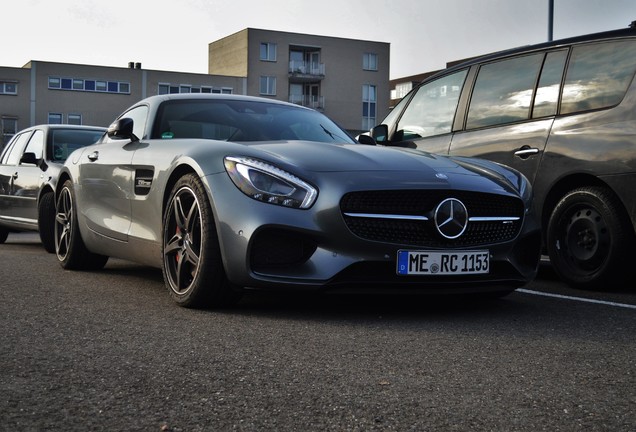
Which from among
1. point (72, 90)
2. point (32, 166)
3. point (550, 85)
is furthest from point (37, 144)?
point (72, 90)

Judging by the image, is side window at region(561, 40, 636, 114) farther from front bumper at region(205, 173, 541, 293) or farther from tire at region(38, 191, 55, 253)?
tire at region(38, 191, 55, 253)

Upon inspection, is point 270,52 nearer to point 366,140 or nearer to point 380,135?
point 380,135

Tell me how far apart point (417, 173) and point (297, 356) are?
161cm

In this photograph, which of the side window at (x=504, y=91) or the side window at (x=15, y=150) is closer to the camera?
the side window at (x=504, y=91)

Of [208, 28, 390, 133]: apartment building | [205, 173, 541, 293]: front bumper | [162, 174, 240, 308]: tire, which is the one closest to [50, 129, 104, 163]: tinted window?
[162, 174, 240, 308]: tire

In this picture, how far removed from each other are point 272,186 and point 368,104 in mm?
75727

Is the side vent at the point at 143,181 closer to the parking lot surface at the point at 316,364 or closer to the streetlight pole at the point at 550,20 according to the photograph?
the parking lot surface at the point at 316,364

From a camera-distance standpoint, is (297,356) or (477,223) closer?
(297,356)

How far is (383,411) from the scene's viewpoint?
9.23ft

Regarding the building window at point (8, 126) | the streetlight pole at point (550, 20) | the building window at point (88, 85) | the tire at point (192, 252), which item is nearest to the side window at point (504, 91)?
the tire at point (192, 252)

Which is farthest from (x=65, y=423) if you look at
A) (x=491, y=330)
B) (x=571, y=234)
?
(x=571, y=234)

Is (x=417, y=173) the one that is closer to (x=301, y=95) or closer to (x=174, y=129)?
(x=174, y=129)

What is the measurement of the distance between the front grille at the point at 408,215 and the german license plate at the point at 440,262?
0.19 feet

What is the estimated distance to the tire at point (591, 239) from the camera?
6094 millimetres
